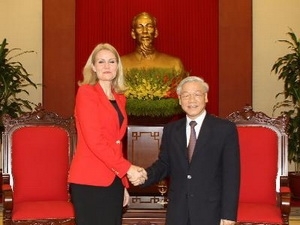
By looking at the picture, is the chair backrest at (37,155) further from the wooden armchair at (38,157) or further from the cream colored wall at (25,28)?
the cream colored wall at (25,28)

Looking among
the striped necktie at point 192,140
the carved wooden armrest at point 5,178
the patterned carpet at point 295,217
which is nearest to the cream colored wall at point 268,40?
the patterned carpet at point 295,217

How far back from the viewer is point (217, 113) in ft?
23.7

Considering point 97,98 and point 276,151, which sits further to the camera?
point 276,151

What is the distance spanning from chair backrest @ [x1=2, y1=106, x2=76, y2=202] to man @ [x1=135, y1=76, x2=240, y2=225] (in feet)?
5.21

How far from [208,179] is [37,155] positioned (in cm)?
184

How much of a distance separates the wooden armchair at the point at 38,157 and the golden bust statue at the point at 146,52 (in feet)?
7.14

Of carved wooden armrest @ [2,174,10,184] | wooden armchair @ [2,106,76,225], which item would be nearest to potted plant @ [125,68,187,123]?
wooden armchair @ [2,106,76,225]

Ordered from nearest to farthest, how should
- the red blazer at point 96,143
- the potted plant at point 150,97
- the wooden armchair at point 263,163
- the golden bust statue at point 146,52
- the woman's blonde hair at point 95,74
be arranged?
1. the red blazer at point 96,143
2. the woman's blonde hair at point 95,74
3. the wooden armchair at point 263,163
4. the potted plant at point 150,97
5. the golden bust statue at point 146,52

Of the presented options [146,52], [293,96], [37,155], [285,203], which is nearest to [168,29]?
[146,52]

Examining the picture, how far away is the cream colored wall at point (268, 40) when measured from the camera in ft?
23.2

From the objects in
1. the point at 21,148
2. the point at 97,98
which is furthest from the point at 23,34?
the point at 97,98

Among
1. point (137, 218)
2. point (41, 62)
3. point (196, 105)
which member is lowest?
point (137, 218)

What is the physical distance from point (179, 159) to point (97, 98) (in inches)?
20.5

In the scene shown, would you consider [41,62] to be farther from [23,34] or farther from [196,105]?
[196,105]
